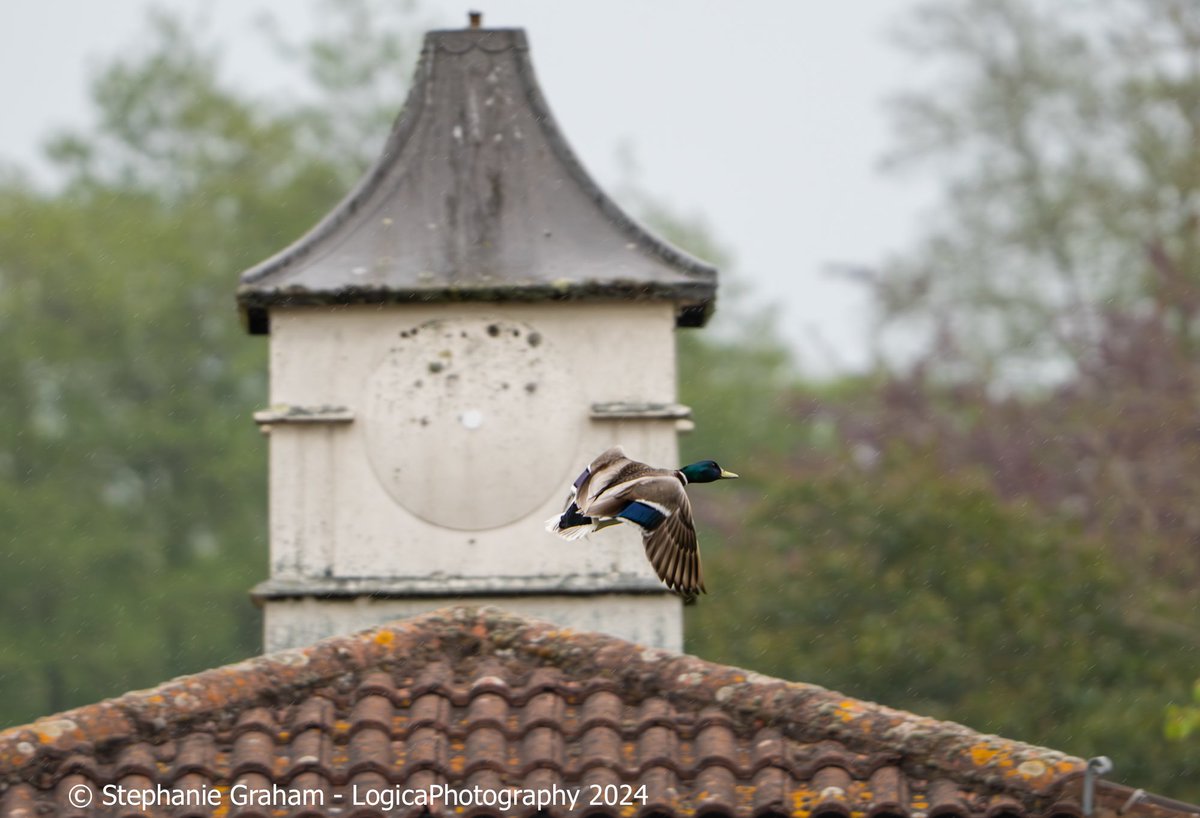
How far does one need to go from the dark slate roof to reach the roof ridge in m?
2.05

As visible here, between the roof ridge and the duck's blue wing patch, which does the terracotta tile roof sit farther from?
the duck's blue wing patch

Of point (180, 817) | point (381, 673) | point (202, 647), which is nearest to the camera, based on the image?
point (180, 817)

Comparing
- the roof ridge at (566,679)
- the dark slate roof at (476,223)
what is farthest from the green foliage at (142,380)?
the roof ridge at (566,679)

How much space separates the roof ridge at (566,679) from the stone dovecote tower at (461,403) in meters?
1.30

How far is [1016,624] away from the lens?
20406 mm

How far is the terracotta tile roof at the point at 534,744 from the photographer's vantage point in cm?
733

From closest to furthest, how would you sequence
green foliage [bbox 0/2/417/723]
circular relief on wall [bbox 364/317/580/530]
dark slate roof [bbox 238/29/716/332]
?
circular relief on wall [bbox 364/317/580/530], dark slate roof [bbox 238/29/716/332], green foliage [bbox 0/2/417/723]

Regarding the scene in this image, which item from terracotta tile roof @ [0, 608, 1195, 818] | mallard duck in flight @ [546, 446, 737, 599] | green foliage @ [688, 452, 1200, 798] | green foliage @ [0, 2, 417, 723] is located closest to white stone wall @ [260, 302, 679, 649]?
terracotta tile roof @ [0, 608, 1195, 818]

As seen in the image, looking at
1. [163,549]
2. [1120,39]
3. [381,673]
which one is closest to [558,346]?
[381,673]

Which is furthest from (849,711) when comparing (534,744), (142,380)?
(142,380)

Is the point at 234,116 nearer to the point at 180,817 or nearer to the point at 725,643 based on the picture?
the point at 725,643

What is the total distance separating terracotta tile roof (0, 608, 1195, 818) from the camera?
7328mm

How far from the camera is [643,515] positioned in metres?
7.01

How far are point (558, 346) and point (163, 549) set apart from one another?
26.4m
